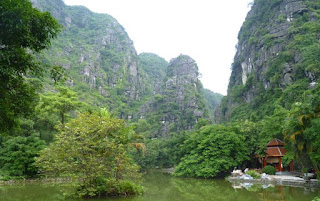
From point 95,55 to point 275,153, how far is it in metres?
69.0

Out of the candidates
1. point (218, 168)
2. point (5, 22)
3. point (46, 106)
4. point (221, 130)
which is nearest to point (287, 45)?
point (221, 130)

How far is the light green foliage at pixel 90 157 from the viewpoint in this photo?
429 inches

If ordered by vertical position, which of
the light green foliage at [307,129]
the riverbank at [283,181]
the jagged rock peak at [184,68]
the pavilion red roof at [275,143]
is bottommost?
the riverbank at [283,181]

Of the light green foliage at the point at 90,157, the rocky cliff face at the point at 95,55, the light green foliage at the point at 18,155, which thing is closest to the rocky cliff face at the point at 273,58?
the light green foliage at the point at 90,157

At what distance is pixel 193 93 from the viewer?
7038cm

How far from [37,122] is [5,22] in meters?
19.2

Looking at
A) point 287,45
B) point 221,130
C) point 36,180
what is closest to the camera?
point 36,180

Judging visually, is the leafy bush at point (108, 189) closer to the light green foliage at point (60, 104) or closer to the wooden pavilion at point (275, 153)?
the light green foliage at point (60, 104)

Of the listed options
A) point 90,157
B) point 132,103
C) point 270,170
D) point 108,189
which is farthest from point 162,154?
point 132,103

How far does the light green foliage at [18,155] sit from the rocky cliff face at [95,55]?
134ft

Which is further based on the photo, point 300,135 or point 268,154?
point 268,154

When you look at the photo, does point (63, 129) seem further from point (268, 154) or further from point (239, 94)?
point (239, 94)

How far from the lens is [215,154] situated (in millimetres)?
23359

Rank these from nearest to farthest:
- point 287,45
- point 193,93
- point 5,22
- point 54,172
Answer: point 5,22 < point 54,172 < point 287,45 < point 193,93
